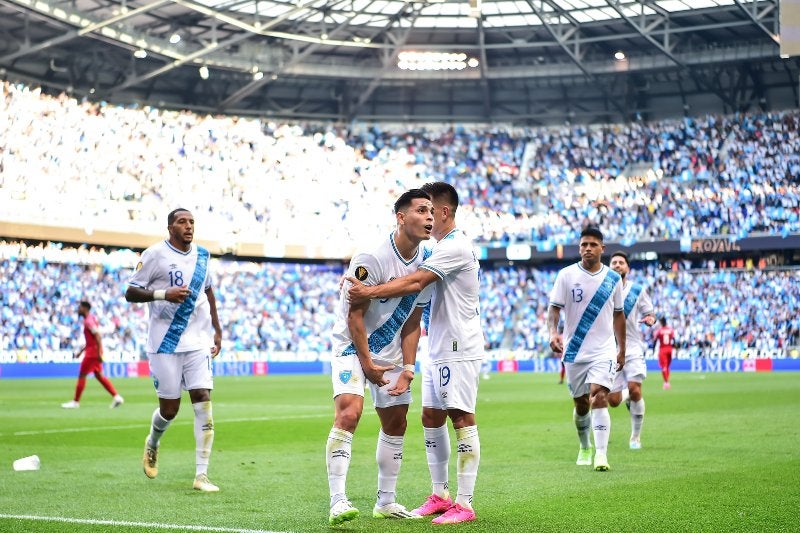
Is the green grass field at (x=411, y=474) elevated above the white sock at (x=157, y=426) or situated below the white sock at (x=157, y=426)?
below

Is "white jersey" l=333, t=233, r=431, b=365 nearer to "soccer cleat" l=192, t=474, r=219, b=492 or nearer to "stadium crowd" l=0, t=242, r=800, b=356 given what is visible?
"soccer cleat" l=192, t=474, r=219, b=492

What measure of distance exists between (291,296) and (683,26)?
2436 centimetres

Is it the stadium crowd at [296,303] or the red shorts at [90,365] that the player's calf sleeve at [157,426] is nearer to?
the red shorts at [90,365]

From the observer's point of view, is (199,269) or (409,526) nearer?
(409,526)

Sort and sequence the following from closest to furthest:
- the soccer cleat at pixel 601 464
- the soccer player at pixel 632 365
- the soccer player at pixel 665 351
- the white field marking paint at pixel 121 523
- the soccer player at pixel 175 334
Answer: the white field marking paint at pixel 121 523
the soccer player at pixel 175 334
the soccer cleat at pixel 601 464
the soccer player at pixel 632 365
the soccer player at pixel 665 351

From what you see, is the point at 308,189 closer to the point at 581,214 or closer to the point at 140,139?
the point at 140,139

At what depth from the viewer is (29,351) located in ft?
145

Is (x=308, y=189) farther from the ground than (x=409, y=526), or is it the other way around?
(x=308, y=189)

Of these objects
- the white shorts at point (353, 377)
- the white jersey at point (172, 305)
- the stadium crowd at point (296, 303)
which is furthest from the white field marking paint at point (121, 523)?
the stadium crowd at point (296, 303)

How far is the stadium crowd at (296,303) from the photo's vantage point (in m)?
47.5

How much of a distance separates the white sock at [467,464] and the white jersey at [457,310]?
0.58 meters

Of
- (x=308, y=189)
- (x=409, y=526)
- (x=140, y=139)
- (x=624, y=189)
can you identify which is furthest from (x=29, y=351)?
(x=409, y=526)

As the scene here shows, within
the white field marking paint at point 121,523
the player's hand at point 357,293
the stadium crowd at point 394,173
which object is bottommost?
the white field marking paint at point 121,523

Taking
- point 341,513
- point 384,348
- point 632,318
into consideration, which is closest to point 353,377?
point 384,348
